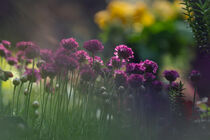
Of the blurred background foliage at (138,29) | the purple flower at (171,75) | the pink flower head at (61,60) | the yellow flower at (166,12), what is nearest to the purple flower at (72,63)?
the pink flower head at (61,60)

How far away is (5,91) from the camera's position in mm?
1810

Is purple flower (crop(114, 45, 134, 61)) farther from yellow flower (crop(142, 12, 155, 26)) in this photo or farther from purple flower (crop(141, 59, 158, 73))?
yellow flower (crop(142, 12, 155, 26))

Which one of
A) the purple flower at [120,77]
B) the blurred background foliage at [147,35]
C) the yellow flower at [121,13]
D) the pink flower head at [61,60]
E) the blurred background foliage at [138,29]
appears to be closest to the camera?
the pink flower head at [61,60]

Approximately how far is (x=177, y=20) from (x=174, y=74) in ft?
9.18

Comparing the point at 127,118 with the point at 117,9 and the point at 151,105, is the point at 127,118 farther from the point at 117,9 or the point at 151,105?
the point at 117,9

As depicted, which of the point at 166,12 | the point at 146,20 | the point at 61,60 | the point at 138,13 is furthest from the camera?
the point at 166,12

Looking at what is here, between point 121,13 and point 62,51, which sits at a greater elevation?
point 121,13

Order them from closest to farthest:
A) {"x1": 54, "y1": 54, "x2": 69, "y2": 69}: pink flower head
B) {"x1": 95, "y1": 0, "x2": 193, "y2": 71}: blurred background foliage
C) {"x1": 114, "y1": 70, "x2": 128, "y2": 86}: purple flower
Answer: {"x1": 54, "y1": 54, "x2": 69, "y2": 69}: pink flower head → {"x1": 114, "y1": 70, "x2": 128, "y2": 86}: purple flower → {"x1": 95, "y1": 0, "x2": 193, "y2": 71}: blurred background foliage

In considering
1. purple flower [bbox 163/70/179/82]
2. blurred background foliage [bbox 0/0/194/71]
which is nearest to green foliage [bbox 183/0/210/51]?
purple flower [bbox 163/70/179/82]

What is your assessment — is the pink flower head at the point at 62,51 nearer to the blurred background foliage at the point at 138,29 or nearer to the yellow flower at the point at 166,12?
the blurred background foliage at the point at 138,29

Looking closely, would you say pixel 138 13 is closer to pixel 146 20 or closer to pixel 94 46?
pixel 146 20

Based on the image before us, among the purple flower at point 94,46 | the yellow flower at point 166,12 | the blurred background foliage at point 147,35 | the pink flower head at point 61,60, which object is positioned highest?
the yellow flower at point 166,12

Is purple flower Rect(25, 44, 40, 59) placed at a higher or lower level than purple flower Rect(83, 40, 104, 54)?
lower

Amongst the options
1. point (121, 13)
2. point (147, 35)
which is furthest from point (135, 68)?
point (121, 13)
